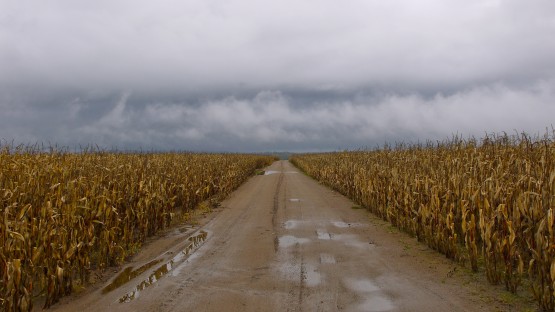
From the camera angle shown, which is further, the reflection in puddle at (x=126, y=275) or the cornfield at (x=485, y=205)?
the reflection in puddle at (x=126, y=275)

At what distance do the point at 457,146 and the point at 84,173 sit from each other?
12528 mm

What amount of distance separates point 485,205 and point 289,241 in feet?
15.3

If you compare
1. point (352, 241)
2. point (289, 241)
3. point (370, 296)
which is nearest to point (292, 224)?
point (289, 241)

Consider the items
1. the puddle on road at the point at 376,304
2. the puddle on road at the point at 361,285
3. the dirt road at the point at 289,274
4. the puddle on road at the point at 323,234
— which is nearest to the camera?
the puddle on road at the point at 376,304

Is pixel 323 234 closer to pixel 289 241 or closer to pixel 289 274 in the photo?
pixel 289 241

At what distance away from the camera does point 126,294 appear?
20.5ft

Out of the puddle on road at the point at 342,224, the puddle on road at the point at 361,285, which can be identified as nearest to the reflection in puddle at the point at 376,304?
the puddle on road at the point at 361,285

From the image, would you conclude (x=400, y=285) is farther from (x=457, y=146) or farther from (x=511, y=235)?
(x=457, y=146)

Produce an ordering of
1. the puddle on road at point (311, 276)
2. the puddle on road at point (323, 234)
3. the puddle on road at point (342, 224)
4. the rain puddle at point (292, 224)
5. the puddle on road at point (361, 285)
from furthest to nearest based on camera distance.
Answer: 1. the puddle on road at point (342, 224)
2. the rain puddle at point (292, 224)
3. the puddle on road at point (323, 234)
4. the puddle on road at point (311, 276)
5. the puddle on road at point (361, 285)

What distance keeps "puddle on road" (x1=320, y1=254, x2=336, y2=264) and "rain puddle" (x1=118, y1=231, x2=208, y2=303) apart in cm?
299

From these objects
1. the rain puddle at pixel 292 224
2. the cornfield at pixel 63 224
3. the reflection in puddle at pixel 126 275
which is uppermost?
the cornfield at pixel 63 224

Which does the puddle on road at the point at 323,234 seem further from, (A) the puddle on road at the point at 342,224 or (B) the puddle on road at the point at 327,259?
(B) the puddle on road at the point at 327,259

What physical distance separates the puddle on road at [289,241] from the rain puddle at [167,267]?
2.08 m

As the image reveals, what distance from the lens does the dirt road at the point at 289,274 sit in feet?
18.9
